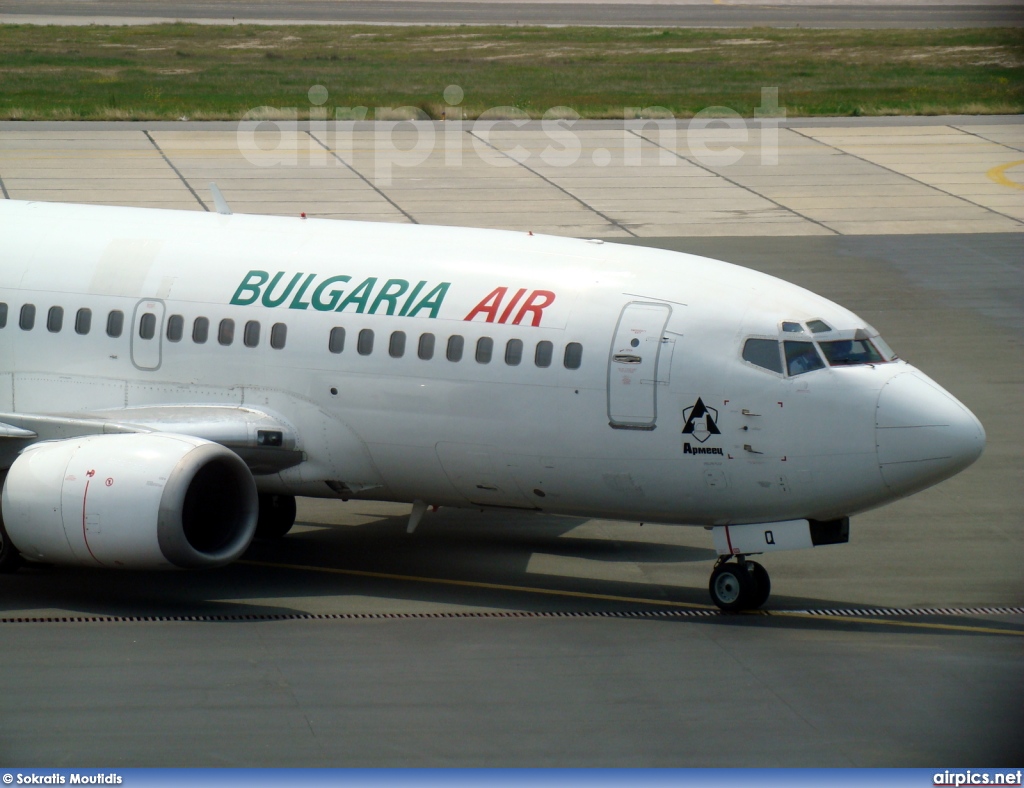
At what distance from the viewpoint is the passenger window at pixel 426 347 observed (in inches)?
717

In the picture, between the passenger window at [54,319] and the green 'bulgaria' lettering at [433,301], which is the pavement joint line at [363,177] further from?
the green 'bulgaria' lettering at [433,301]

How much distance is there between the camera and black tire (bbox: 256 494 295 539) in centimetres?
2080

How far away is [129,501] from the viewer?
17094 mm

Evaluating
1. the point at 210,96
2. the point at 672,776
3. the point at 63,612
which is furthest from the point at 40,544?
the point at 210,96

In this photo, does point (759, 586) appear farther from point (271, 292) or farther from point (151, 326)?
point (151, 326)

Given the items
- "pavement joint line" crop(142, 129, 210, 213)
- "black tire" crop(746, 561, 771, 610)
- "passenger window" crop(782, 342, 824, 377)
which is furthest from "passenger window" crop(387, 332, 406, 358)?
"pavement joint line" crop(142, 129, 210, 213)

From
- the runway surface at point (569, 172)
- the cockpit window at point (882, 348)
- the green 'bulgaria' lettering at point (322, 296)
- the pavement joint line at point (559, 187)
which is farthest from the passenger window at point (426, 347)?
the pavement joint line at point (559, 187)

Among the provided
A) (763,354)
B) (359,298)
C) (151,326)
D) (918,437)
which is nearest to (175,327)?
(151,326)

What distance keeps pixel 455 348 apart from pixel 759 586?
430cm

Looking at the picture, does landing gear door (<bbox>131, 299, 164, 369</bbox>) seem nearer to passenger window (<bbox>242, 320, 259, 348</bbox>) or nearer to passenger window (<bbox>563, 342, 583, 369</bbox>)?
passenger window (<bbox>242, 320, 259, 348</bbox>)

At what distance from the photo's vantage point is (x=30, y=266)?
20.0 m

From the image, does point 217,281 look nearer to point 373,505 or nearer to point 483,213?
point 373,505

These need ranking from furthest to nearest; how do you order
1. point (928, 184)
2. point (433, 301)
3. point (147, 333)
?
point (928, 184) < point (147, 333) < point (433, 301)

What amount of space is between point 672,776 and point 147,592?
25.2 ft
